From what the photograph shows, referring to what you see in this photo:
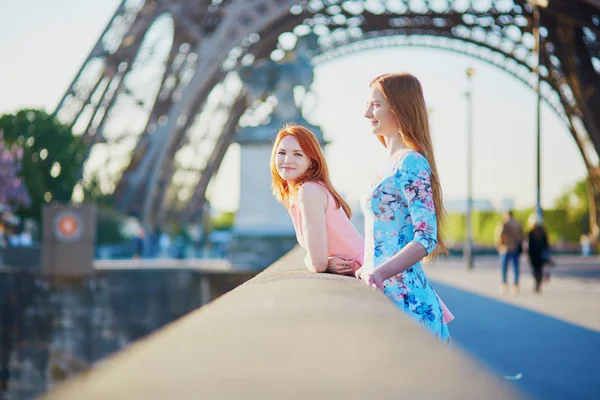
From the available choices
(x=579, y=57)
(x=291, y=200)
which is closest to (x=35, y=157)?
(x=579, y=57)

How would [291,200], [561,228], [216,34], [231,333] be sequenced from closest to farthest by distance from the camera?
[231,333] < [291,200] < [216,34] < [561,228]

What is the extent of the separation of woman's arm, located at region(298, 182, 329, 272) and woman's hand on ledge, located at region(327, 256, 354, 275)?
14 centimetres

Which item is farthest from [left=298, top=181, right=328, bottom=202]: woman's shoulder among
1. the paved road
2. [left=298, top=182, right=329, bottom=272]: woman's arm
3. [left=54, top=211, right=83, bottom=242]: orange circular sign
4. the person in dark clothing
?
[left=54, top=211, right=83, bottom=242]: orange circular sign

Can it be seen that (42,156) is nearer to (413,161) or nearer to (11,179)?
(11,179)

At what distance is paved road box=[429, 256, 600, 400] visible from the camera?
19.6ft

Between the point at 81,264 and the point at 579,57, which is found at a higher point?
the point at 579,57

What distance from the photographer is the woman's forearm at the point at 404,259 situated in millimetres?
2840

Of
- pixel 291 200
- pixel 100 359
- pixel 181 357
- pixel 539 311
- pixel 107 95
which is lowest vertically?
pixel 100 359

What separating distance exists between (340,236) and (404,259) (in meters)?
0.76

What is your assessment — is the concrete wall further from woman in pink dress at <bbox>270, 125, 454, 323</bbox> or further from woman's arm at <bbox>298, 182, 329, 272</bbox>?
woman's arm at <bbox>298, 182, 329, 272</bbox>

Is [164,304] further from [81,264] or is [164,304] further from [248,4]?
[248,4]

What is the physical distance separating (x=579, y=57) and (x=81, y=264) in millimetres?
24611

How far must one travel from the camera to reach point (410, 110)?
120 inches

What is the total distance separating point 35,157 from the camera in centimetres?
3478
